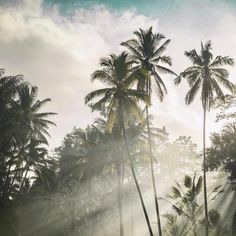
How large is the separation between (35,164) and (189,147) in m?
24.0

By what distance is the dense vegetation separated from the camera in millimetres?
23875

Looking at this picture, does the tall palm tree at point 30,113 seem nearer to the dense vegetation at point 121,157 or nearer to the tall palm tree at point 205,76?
the dense vegetation at point 121,157

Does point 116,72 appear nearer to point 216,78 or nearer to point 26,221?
point 216,78

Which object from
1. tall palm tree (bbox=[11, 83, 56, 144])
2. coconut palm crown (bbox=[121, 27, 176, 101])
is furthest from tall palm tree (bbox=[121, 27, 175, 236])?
tall palm tree (bbox=[11, 83, 56, 144])

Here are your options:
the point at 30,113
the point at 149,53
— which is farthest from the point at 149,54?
the point at 30,113

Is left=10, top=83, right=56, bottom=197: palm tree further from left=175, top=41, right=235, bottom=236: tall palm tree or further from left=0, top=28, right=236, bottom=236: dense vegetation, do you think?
left=175, top=41, right=235, bottom=236: tall palm tree

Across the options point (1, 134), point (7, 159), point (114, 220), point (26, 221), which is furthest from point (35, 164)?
point (114, 220)

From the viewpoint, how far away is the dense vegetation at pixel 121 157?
2388 cm

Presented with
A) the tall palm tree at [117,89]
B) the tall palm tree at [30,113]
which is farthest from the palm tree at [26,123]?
the tall palm tree at [117,89]

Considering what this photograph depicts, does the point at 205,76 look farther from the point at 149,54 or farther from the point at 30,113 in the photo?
the point at 30,113

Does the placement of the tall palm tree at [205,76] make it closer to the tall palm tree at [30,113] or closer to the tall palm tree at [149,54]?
the tall palm tree at [149,54]

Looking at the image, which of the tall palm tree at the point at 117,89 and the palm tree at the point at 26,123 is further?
the palm tree at the point at 26,123

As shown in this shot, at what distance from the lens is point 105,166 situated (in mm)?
33906

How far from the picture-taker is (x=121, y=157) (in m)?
32.3
